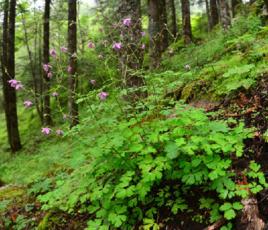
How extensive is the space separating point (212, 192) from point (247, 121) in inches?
43.1

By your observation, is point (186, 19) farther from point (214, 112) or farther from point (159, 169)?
point (159, 169)

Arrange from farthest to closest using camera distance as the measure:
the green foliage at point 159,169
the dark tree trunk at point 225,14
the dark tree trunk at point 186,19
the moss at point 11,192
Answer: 1. the dark tree trunk at point 186,19
2. the dark tree trunk at point 225,14
3. the moss at point 11,192
4. the green foliage at point 159,169

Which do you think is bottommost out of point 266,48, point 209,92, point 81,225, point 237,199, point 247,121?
point 81,225

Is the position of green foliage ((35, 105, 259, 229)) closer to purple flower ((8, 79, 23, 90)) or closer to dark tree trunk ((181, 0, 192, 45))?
purple flower ((8, 79, 23, 90))

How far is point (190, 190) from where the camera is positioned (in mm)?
3641

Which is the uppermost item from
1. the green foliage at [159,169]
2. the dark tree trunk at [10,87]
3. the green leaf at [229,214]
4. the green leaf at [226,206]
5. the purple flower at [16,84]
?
the dark tree trunk at [10,87]

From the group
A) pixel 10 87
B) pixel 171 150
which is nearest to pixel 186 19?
pixel 10 87

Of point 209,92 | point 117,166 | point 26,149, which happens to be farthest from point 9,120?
point 117,166

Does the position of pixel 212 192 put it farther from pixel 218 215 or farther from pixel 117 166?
pixel 117 166

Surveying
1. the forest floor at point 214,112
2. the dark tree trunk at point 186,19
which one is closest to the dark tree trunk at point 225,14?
the dark tree trunk at point 186,19

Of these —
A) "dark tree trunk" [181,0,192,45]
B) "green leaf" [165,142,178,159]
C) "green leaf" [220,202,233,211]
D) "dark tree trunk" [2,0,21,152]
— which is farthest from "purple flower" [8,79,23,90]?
"dark tree trunk" [181,0,192,45]

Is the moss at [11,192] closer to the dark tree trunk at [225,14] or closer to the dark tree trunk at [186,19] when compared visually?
the dark tree trunk at [225,14]

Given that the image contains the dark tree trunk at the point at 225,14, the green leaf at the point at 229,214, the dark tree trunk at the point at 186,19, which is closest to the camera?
the green leaf at the point at 229,214

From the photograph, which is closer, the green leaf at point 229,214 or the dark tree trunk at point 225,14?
the green leaf at point 229,214
